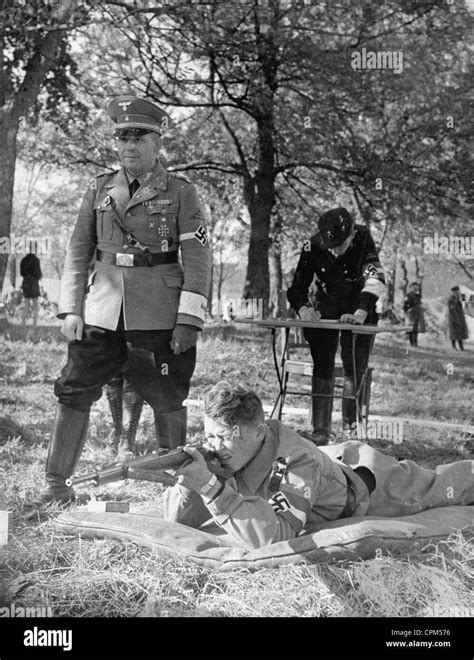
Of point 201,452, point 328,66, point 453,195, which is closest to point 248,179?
point 328,66

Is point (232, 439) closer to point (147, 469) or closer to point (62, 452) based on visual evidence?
point (147, 469)

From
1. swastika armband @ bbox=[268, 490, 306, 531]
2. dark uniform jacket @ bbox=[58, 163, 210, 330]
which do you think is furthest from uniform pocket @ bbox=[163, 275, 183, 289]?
swastika armband @ bbox=[268, 490, 306, 531]

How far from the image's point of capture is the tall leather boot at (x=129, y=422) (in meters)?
3.89

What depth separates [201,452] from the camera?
8.14 ft

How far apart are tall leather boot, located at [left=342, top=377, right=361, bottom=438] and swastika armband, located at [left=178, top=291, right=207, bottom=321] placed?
144 centimetres

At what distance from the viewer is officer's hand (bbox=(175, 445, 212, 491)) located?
7.92 ft

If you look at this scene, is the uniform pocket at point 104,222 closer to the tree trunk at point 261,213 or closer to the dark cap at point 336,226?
the dark cap at point 336,226

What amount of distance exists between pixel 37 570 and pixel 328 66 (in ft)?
10.6

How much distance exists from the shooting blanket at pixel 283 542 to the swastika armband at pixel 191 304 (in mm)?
778

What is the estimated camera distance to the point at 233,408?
249 centimetres

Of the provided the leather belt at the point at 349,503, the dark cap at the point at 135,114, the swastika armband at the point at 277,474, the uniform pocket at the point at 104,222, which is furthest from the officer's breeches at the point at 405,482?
the dark cap at the point at 135,114

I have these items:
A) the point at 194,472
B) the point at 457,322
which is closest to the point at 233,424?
the point at 194,472
